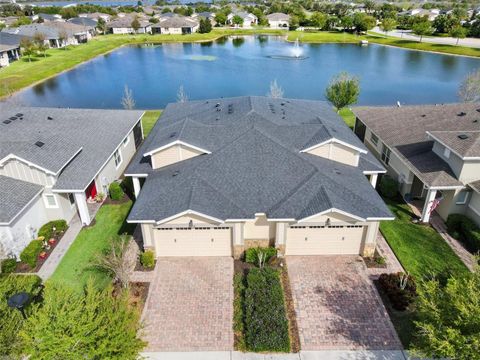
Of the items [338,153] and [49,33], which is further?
[49,33]

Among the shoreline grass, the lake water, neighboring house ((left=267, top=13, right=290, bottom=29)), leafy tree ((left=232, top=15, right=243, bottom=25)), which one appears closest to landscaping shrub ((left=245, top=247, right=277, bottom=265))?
the lake water

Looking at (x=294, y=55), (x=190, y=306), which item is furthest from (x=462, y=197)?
(x=294, y=55)

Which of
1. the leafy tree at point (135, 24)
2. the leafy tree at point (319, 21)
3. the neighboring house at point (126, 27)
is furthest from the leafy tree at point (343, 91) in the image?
the neighboring house at point (126, 27)

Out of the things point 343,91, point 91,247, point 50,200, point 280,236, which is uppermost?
point 343,91

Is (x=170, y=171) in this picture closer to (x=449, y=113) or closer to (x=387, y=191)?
(x=387, y=191)

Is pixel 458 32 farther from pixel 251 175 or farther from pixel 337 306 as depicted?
pixel 337 306

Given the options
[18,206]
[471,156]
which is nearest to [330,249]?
[471,156]

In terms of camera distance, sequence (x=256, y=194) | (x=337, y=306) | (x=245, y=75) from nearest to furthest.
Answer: (x=337, y=306)
(x=256, y=194)
(x=245, y=75)
